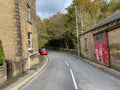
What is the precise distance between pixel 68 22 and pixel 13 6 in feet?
135

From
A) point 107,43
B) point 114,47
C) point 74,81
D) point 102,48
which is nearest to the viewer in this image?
point 74,81

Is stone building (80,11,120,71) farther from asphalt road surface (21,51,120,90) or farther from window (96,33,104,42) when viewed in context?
asphalt road surface (21,51,120,90)

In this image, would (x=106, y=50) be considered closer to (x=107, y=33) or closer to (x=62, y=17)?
Result: (x=107, y=33)

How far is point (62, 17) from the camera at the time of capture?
71750 millimetres

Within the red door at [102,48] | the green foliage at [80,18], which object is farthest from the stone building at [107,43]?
the green foliage at [80,18]

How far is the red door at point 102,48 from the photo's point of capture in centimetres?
2270

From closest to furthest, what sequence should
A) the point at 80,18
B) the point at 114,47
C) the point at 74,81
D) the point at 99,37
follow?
the point at 74,81 < the point at 114,47 < the point at 99,37 < the point at 80,18

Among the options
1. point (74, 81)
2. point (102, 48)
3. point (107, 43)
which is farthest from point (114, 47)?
point (74, 81)

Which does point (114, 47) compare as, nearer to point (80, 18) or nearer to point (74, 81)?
point (74, 81)

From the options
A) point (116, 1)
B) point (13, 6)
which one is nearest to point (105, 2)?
point (116, 1)

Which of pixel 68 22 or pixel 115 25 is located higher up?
pixel 68 22

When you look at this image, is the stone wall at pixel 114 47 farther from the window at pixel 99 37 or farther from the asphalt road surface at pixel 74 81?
the window at pixel 99 37

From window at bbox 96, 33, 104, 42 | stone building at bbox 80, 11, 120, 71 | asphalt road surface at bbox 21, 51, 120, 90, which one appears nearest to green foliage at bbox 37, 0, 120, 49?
stone building at bbox 80, 11, 120, 71

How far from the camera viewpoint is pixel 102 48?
79.7 ft
